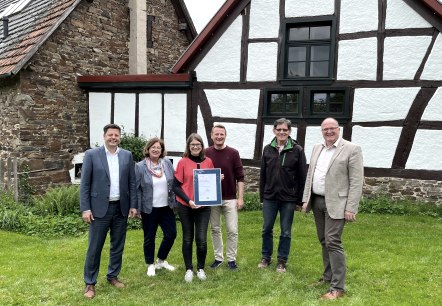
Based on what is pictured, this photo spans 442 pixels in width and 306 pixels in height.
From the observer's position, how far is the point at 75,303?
438 centimetres

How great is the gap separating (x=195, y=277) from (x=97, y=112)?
25.1 ft

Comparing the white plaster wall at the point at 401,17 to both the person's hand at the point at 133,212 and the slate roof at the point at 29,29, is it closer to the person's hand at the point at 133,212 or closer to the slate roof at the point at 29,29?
the person's hand at the point at 133,212

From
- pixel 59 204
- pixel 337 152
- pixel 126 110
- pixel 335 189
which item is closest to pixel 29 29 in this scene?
pixel 126 110

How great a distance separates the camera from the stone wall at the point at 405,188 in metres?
8.80

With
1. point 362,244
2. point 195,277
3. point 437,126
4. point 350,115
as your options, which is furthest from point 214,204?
point 437,126

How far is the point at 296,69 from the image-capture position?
975 cm

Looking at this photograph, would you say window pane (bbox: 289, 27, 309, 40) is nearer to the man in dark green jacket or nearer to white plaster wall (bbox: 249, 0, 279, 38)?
white plaster wall (bbox: 249, 0, 279, 38)

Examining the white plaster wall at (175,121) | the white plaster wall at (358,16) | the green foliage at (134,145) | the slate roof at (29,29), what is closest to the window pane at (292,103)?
the white plaster wall at (358,16)

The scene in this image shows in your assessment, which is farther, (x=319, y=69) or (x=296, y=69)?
(x=296, y=69)

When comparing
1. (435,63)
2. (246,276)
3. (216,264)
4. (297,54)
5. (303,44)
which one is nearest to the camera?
(246,276)

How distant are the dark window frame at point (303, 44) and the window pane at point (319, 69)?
17 cm

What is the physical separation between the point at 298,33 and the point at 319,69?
3.31 feet

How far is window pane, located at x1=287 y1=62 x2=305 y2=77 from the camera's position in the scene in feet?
31.8

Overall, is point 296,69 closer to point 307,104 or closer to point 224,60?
point 307,104
